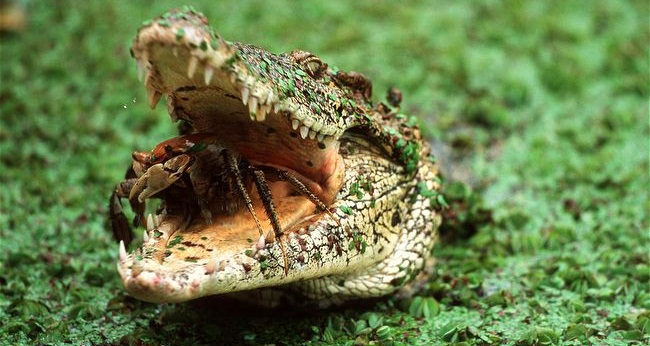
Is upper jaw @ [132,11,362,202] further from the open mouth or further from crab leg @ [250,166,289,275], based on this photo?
crab leg @ [250,166,289,275]

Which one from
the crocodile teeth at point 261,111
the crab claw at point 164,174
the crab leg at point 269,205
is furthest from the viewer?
the crab claw at point 164,174

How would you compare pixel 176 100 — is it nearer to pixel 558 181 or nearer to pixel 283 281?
pixel 283 281

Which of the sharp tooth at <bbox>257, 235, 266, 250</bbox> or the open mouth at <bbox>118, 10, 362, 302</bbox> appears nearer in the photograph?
the open mouth at <bbox>118, 10, 362, 302</bbox>

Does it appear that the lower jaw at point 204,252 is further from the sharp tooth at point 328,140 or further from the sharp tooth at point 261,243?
the sharp tooth at point 328,140

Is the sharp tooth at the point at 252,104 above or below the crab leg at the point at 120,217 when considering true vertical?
above

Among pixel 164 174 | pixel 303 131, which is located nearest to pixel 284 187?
pixel 303 131

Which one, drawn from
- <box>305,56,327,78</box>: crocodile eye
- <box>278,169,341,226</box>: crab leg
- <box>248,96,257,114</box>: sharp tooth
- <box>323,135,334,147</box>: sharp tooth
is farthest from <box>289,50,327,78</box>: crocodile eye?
<box>248,96,257,114</box>: sharp tooth

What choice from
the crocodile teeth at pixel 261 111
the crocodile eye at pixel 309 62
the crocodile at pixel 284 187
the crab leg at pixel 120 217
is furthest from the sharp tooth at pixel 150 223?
the crocodile eye at pixel 309 62

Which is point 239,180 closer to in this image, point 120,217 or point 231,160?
point 231,160
